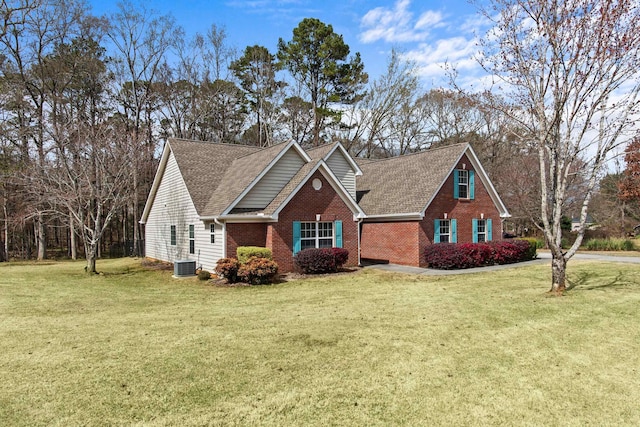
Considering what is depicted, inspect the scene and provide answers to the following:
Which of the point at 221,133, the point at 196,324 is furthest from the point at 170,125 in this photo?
the point at 196,324

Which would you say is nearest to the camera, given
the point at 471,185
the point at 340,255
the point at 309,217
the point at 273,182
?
the point at 340,255

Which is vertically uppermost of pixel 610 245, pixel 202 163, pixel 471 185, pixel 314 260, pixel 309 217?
pixel 202 163

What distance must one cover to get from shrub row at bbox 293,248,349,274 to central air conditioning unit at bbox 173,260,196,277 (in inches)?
177

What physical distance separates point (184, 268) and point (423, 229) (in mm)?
10841

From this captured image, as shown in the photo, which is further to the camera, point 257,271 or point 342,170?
point 342,170

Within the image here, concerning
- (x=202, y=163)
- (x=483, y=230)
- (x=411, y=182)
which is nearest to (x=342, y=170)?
(x=411, y=182)

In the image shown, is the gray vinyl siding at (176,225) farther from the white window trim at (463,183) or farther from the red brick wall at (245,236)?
the white window trim at (463,183)

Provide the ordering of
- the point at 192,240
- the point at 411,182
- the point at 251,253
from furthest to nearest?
the point at 411,182
the point at 192,240
the point at 251,253

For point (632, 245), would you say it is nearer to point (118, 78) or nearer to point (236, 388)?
point (236, 388)

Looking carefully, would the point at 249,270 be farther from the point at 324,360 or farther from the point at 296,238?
the point at 324,360

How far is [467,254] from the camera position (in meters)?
18.0

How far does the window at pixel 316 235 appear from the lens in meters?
17.2

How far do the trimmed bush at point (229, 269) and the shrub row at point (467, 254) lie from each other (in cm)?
892

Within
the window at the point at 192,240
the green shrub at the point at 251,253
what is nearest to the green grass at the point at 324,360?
the green shrub at the point at 251,253
